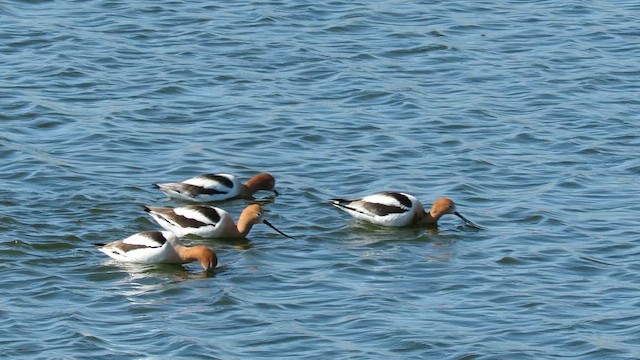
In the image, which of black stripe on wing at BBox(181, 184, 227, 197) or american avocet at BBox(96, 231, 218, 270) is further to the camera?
black stripe on wing at BBox(181, 184, 227, 197)

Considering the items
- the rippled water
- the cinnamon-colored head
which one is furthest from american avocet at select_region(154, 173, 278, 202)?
the cinnamon-colored head

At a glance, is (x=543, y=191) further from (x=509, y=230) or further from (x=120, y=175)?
(x=120, y=175)

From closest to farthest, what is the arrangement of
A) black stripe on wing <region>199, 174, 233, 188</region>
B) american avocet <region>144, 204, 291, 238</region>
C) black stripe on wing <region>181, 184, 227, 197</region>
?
american avocet <region>144, 204, 291, 238</region>
black stripe on wing <region>181, 184, 227, 197</region>
black stripe on wing <region>199, 174, 233, 188</region>

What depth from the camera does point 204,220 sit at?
18141mm

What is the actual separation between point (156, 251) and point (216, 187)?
8.00 feet

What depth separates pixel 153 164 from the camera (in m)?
20.3

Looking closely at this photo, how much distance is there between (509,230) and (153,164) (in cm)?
479

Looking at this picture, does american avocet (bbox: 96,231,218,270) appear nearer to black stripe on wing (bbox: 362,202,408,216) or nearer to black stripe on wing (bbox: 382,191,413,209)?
black stripe on wing (bbox: 362,202,408,216)

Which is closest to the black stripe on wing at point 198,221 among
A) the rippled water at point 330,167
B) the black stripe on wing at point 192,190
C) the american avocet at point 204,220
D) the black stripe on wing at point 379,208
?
the american avocet at point 204,220

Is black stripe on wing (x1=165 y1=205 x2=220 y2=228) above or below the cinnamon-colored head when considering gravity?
above

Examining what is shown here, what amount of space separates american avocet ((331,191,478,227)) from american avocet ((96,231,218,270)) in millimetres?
2135

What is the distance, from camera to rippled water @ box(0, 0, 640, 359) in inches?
595

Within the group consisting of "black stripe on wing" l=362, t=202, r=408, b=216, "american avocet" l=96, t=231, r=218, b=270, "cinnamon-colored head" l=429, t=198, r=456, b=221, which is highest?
"american avocet" l=96, t=231, r=218, b=270

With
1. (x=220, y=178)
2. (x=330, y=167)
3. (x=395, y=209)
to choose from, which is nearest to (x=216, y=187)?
(x=220, y=178)
